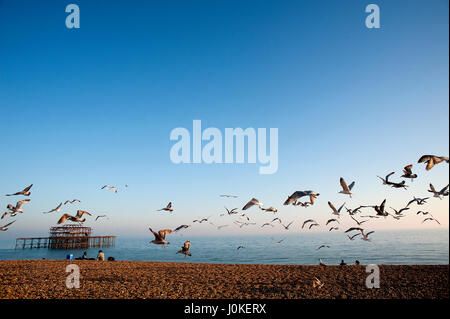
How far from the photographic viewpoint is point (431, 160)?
9383 mm

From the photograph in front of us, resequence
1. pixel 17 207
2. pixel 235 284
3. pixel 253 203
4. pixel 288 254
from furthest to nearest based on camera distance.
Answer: pixel 288 254
pixel 235 284
pixel 17 207
pixel 253 203

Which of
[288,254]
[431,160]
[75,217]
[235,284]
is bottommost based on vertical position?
[288,254]

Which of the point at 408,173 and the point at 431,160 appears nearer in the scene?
the point at 431,160

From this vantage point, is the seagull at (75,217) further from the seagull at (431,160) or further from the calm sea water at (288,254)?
the calm sea water at (288,254)

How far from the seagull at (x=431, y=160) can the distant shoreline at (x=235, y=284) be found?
8598 mm

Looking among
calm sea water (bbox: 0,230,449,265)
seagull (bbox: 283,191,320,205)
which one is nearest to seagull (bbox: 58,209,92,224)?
seagull (bbox: 283,191,320,205)

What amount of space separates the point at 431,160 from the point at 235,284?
42.4 feet

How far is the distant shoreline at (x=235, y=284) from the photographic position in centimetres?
1374

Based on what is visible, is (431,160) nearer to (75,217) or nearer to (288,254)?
(75,217)

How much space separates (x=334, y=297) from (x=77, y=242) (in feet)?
343

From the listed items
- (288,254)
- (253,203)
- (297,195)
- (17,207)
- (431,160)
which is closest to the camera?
(431,160)

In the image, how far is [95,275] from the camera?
742 inches

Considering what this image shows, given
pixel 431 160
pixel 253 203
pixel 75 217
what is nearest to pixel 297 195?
pixel 253 203
